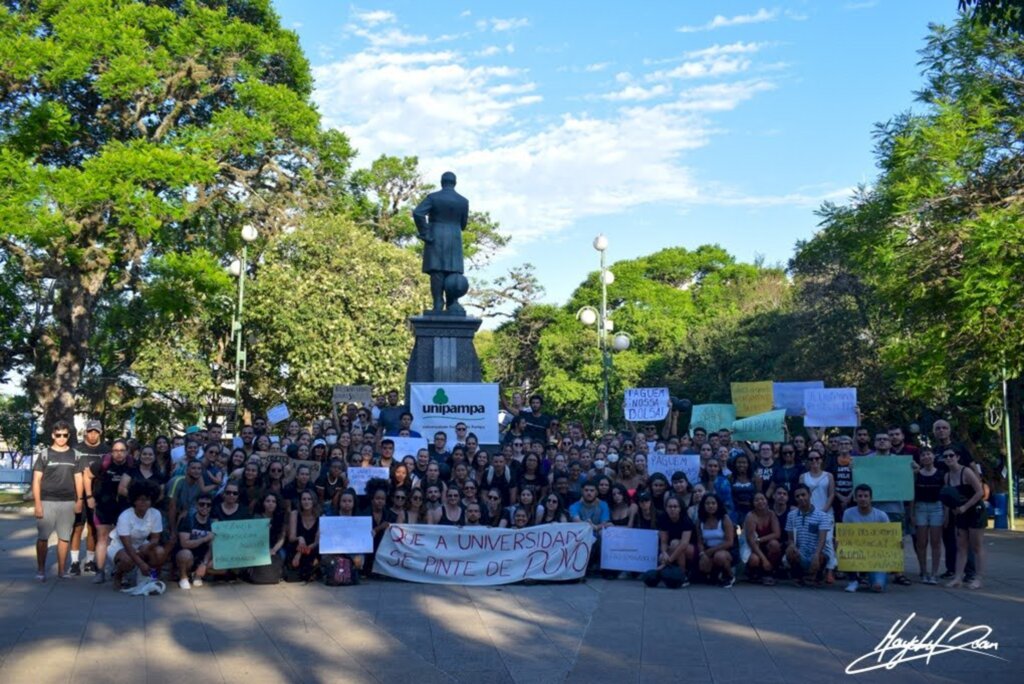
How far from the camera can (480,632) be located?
28.3 feet

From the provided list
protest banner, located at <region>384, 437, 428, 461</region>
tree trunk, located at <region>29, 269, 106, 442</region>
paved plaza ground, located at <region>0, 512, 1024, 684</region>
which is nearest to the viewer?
paved plaza ground, located at <region>0, 512, 1024, 684</region>

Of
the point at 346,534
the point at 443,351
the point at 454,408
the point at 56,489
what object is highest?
the point at 443,351

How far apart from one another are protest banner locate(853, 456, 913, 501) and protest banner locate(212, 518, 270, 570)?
6.67m

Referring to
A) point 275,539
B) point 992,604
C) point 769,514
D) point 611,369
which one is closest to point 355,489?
point 275,539

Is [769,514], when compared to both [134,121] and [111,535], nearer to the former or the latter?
[111,535]

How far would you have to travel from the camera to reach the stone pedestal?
16.1 m

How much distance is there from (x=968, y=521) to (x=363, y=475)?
687cm

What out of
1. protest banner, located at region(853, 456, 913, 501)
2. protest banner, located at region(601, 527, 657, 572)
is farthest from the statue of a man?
→ protest banner, located at region(853, 456, 913, 501)

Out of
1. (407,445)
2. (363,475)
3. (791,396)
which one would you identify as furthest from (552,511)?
(791,396)

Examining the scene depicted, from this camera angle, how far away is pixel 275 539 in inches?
437

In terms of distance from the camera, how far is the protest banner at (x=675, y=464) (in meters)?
12.8
